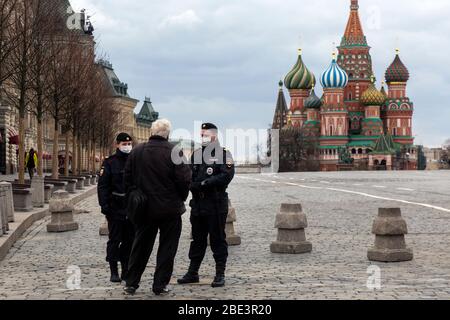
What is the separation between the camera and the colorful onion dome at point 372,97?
151 meters

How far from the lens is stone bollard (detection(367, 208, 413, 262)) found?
39.1ft

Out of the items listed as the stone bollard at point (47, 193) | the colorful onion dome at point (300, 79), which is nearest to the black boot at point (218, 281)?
the stone bollard at point (47, 193)

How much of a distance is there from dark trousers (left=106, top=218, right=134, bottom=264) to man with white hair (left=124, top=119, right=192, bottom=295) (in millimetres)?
1028

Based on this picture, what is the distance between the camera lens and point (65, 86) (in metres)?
35.9

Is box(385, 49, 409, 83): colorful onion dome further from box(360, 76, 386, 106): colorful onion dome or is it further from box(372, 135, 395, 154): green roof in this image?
box(372, 135, 395, 154): green roof

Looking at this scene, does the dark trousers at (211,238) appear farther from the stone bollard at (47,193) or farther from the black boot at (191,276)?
the stone bollard at (47,193)

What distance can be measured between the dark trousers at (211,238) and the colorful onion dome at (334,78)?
14184 centimetres

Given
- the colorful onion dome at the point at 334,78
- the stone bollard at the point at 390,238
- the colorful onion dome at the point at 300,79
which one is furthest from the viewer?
the colorful onion dome at the point at 300,79

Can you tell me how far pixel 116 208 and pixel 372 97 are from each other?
144 metres

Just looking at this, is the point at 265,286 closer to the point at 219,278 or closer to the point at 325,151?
the point at 219,278

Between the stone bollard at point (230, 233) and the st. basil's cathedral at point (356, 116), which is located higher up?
the st. basil's cathedral at point (356, 116)

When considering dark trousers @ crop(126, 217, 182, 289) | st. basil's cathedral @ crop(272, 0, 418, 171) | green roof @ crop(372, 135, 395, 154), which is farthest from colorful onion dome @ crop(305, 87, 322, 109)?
dark trousers @ crop(126, 217, 182, 289)
